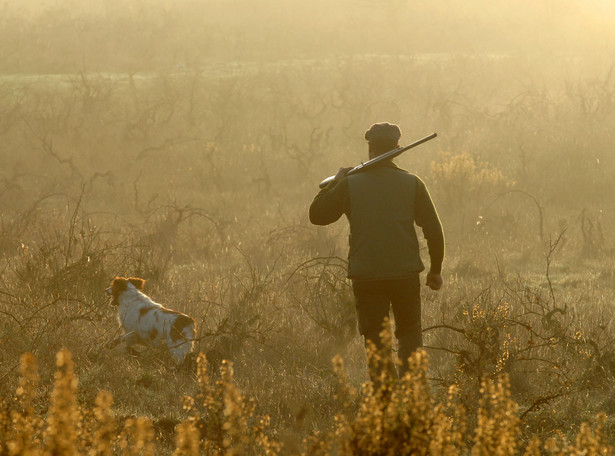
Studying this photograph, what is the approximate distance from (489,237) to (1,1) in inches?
1069

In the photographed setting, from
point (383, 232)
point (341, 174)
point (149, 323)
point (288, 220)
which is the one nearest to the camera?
point (383, 232)

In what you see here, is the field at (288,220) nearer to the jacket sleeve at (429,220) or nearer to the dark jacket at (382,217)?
the dark jacket at (382,217)

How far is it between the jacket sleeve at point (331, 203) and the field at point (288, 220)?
86 centimetres

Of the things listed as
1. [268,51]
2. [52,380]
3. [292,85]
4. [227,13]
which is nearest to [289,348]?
[52,380]

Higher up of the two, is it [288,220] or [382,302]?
[288,220]

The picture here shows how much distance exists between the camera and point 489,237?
11.9 m

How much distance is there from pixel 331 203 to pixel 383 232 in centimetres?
36

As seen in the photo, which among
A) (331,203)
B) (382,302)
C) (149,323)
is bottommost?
(382,302)

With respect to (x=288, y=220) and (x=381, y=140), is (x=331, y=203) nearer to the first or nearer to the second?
(x=381, y=140)

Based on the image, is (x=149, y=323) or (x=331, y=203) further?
(x=149, y=323)

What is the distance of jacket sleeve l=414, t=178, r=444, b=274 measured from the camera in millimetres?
4730

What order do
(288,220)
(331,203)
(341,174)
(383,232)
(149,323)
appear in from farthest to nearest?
(288,220) < (149,323) < (341,174) < (331,203) < (383,232)

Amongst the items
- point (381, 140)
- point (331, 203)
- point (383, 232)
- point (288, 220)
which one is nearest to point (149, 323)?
point (331, 203)

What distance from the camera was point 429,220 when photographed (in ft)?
15.6
